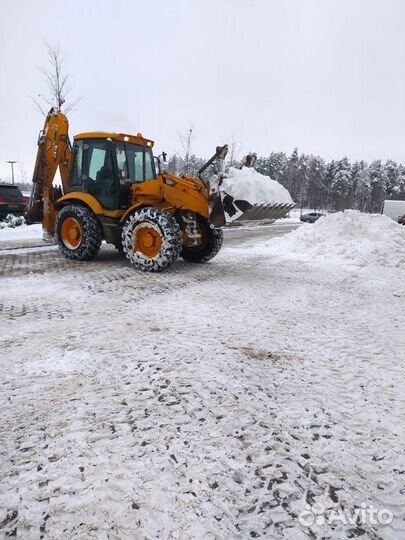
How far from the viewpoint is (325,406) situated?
9.53 feet

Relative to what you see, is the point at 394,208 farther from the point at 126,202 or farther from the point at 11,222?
the point at 126,202

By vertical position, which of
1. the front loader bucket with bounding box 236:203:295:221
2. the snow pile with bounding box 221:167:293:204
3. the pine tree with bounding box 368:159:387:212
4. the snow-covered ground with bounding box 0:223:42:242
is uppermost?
the pine tree with bounding box 368:159:387:212

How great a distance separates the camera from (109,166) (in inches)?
321

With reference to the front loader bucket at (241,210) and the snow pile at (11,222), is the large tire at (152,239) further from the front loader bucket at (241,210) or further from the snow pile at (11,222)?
the snow pile at (11,222)

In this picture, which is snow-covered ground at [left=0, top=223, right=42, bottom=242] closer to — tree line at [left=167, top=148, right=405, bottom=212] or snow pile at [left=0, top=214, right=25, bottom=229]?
snow pile at [left=0, top=214, right=25, bottom=229]

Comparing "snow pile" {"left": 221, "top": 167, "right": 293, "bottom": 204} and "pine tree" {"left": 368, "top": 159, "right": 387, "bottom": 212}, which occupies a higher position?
"pine tree" {"left": 368, "top": 159, "right": 387, "bottom": 212}

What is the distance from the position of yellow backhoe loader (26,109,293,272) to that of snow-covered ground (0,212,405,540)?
6.50ft

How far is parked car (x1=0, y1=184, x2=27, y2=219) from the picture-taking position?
15328 mm

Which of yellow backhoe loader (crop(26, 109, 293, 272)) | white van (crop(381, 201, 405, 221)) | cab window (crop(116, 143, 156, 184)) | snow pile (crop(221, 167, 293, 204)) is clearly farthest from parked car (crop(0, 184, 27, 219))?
white van (crop(381, 201, 405, 221))

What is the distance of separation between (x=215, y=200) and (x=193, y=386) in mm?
4701

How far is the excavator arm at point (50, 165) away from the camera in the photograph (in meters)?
8.93

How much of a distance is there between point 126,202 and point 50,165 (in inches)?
93.2

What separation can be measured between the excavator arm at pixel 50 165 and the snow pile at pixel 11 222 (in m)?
6.22

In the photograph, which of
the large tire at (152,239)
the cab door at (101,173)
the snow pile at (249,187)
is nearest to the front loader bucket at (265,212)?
the snow pile at (249,187)
